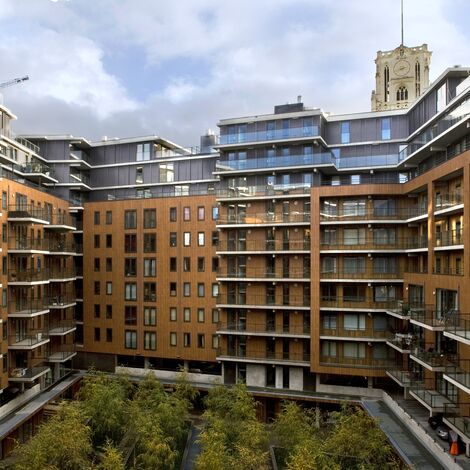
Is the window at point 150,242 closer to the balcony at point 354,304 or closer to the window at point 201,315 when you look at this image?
the window at point 201,315

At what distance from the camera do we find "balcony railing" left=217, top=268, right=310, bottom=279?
40.6 meters

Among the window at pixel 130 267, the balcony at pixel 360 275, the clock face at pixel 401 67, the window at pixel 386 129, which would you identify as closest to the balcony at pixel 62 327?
the window at pixel 130 267

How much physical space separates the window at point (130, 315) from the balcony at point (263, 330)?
29.0ft

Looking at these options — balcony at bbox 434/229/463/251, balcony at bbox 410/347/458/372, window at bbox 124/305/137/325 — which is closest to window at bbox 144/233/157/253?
window at bbox 124/305/137/325

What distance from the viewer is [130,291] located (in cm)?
4634

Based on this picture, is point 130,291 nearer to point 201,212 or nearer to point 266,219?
point 201,212

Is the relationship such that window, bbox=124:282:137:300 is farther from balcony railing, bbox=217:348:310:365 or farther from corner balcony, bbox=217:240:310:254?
balcony railing, bbox=217:348:310:365

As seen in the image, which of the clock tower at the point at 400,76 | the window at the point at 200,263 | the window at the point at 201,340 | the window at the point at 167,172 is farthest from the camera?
the clock tower at the point at 400,76

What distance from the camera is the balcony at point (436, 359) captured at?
27.7m

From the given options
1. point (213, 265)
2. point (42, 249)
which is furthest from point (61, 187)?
point (213, 265)

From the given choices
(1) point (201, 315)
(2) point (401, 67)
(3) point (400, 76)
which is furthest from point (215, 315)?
(2) point (401, 67)

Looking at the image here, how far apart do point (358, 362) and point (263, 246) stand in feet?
40.7

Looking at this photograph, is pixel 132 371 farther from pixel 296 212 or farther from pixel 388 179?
pixel 388 179

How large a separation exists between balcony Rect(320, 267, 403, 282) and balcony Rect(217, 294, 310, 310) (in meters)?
2.98
